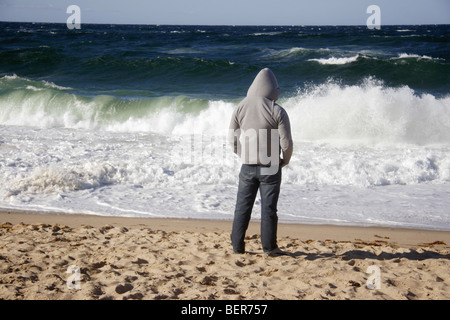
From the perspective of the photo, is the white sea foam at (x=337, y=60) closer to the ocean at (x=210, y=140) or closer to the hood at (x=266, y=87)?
the ocean at (x=210, y=140)

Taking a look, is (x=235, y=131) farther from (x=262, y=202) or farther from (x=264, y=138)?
(x=262, y=202)

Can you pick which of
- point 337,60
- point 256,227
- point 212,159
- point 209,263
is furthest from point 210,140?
point 337,60

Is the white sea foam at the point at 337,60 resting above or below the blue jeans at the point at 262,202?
above

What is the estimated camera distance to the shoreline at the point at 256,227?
575 cm

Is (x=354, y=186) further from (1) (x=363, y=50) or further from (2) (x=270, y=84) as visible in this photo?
(1) (x=363, y=50)

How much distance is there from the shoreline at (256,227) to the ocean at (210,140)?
21 cm

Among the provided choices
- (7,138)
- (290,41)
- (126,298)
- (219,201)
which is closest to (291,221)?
(219,201)

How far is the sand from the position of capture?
3762 millimetres

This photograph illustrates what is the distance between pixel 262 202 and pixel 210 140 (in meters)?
→ 7.53

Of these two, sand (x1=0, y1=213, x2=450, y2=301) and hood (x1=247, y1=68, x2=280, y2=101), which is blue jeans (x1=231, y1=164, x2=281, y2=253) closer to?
sand (x1=0, y1=213, x2=450, y2=301)

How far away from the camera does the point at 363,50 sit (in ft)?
93.2

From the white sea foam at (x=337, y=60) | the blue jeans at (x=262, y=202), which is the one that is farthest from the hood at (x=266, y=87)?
the white sea foam at (x=337, y=60)

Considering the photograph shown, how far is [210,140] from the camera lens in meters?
11.9

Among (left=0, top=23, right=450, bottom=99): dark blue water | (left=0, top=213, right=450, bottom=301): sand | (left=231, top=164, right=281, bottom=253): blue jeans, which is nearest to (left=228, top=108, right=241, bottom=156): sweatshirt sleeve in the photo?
(left=231, top=164, right=281, bottom=253): blue jeans
